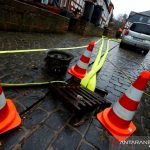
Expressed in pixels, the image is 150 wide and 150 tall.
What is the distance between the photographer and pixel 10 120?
6.17 ft

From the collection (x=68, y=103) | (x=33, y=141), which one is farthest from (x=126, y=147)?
(x=33, y=141)

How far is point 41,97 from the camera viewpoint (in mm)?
2607

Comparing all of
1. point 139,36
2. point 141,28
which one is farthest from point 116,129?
point 141,28

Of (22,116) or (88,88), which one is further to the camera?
(88,88)

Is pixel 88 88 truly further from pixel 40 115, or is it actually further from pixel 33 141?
pixel 33 141

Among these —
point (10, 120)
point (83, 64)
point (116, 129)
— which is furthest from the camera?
point (83, 64)

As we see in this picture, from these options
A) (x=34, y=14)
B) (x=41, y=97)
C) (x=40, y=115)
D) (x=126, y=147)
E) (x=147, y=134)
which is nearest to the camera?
Result: (x=126, y=147)

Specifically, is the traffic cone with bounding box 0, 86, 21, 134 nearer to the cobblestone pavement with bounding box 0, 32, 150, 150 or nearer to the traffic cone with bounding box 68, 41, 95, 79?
the cobblestone pavement with bounding box 0, 32, 150, 150

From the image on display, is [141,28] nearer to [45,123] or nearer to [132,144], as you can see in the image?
[132,144]

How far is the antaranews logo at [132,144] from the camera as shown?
2.02m

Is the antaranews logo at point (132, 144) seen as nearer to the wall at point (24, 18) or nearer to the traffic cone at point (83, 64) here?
the traffic cone at point (83, 64)

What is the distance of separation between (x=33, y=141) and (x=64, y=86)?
4.11 feet

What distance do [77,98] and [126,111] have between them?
0.79 meters

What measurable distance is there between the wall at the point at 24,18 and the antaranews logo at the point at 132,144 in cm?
602
